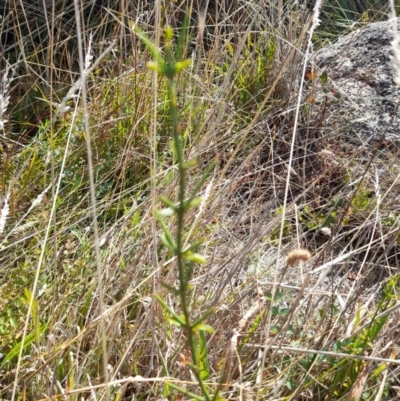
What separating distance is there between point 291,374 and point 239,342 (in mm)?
117

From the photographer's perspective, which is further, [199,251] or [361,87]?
[361,87]

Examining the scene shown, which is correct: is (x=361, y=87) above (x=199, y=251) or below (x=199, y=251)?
above

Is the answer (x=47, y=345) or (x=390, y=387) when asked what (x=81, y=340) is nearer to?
(x=47, y=345)

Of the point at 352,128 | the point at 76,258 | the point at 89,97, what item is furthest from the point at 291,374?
the point at 89,97

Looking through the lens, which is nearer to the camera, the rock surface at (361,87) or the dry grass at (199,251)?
the dry grass at (199,251)

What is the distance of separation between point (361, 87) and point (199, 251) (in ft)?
3.40

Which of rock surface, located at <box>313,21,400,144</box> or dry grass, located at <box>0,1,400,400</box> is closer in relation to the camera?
dry grass, located at <box>0,1,400,400</box>

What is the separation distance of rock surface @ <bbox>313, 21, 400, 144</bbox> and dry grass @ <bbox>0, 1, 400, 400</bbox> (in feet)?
0.24

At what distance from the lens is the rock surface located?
2.13 metres

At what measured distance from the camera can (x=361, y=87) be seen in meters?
2.29

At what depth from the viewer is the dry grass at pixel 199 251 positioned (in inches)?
46.0

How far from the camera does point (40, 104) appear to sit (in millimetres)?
2234

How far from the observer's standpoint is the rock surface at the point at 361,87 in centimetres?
213

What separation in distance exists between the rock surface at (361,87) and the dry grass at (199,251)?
0.24 feet
